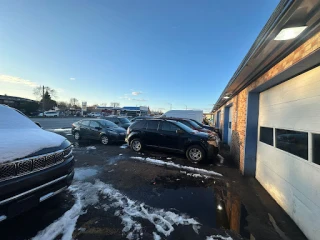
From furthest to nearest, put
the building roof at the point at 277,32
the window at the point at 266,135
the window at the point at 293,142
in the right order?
the window at the point at 266,135 < the window at the point at 293,142 < the building roof at the point at 277,32

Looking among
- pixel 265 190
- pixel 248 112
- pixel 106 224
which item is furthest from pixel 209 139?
pixel 106 224

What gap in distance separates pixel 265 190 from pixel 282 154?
1.28 m

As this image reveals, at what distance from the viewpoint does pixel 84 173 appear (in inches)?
194

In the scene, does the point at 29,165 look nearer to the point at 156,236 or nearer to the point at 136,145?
the point at 156,236

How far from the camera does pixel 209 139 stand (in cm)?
659

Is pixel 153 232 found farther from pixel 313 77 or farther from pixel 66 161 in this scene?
pixel 313 77

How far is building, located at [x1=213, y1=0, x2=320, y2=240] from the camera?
2334 millimetres

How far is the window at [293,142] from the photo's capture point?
2917 mm

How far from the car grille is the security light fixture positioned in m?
4.17

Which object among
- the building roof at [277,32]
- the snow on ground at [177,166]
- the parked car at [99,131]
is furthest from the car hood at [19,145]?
the parked car at [99,131]

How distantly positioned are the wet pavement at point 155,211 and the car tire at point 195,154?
54.9 inches

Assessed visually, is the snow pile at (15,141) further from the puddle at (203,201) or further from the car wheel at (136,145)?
the car wheel at (136,145)

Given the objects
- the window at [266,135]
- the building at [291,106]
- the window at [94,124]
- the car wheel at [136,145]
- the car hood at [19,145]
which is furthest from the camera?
the window at [94,124]

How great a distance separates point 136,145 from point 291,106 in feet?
20.3
